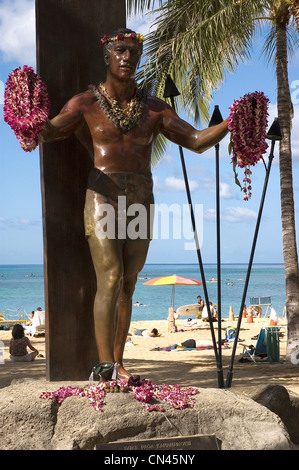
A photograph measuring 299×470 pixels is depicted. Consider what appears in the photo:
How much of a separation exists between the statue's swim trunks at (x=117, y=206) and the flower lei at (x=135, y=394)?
1.04 metres

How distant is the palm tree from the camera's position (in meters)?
12.3

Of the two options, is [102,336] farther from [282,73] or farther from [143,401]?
[282,73]

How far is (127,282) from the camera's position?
16.1ft

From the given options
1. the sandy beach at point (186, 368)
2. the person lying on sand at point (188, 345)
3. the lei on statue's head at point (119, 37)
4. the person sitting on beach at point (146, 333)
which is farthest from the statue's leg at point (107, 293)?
the person sitting on beach at point (146, 333)

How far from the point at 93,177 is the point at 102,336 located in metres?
1.16

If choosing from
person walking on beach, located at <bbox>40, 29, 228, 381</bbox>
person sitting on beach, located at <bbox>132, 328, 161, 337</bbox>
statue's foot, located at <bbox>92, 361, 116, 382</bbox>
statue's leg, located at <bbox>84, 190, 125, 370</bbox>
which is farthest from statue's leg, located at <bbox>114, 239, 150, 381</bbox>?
person sitting on beach, located at <bbox>132, 328, 161, 337</bbox>

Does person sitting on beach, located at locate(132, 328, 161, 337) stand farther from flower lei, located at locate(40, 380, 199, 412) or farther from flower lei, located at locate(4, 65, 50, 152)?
flower lei, located at locate(4, 65, 50, 152)

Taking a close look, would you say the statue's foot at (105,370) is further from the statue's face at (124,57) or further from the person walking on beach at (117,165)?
the statue's face at (124,57)

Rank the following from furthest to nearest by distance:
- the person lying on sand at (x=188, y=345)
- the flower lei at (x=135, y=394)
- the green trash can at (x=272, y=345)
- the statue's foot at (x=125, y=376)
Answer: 1. the person lying on sand at (x=188, y=345)
2. the green trash can at (x=272, y=345)
3. the statue's foot at (x=125, y=376)
4. the flower lei at (x=135, y=394)

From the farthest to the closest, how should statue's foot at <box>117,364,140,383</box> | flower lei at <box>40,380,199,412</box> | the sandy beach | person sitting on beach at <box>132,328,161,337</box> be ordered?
person sitting on beach at <box>132,328,161,337</box>, the sandy beach, statue's foot at <box>117,364,140,383</box>, flower lei at <box>40,380,199,412</box>

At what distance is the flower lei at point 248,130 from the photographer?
4.65 metres

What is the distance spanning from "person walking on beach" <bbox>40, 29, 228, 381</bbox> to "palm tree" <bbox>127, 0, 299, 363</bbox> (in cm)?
756

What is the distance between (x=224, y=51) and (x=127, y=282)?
9.03 m
